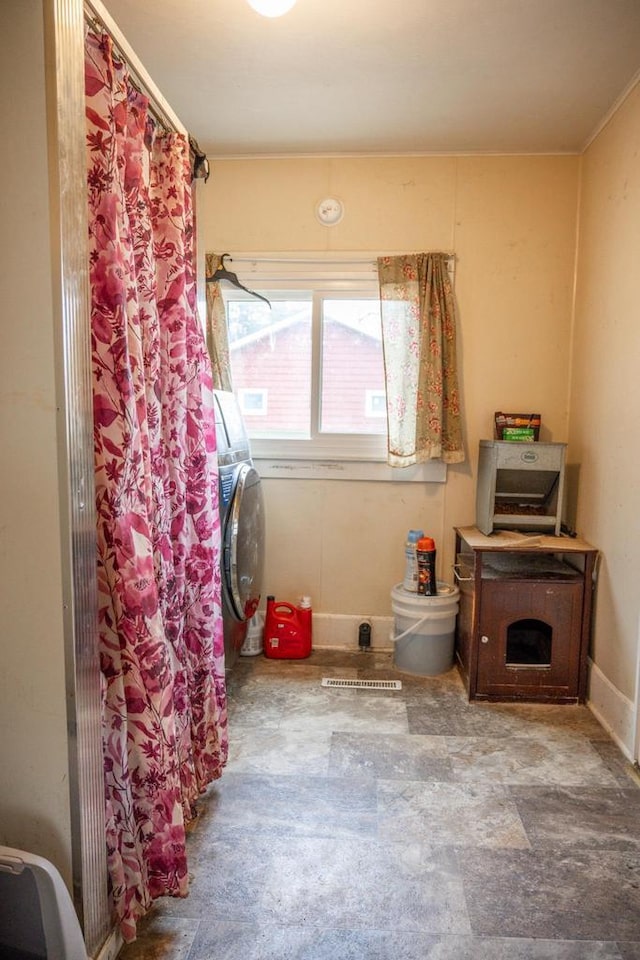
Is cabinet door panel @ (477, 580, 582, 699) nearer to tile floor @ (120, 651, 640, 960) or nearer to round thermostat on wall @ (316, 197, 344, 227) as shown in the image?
tile floor @ (120, 651, 640, 960)

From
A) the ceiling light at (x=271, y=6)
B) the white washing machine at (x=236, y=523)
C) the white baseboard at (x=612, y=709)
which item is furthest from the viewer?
the white washing machine at (x=236, y=523)

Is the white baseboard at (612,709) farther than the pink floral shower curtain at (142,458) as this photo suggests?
Yes

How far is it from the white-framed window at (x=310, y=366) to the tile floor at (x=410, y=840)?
1203mm

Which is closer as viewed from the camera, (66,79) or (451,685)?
(66,79)

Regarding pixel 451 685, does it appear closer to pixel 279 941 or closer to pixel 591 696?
pixel 591 696

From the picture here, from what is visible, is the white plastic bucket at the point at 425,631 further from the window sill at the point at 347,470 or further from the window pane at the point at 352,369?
the window pane at the point at 352,369

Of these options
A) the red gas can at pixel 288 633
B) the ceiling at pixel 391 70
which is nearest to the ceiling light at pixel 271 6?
the ceiling at pixel 391 70

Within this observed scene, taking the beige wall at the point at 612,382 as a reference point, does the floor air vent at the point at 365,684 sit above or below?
below

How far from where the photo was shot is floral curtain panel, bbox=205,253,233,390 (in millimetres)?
2895

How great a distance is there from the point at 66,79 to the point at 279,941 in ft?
5.95

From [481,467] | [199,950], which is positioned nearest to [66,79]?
[199,950]

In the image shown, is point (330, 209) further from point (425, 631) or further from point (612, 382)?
point (425, 631)

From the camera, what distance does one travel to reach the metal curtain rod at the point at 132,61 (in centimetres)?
111

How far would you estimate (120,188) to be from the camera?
46.9 inches
